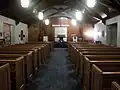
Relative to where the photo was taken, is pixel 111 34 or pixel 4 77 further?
pixel 111 34

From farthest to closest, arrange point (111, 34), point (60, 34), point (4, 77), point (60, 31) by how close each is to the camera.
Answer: point (60, 31)
point (60, 34)
point (111, 34)
point (4, 77)

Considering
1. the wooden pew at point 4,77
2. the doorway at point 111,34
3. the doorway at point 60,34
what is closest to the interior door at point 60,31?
the doorway at point 60,34

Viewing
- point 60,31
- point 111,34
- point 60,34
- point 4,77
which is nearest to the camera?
point 4,77

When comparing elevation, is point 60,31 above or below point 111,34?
above

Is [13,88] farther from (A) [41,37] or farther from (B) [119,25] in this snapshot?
(A) [41,37]

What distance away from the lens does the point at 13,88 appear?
321cm

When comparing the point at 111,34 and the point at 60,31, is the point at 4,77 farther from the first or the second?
the point at 60,31

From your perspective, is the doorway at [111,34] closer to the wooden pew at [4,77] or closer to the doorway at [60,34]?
the doorway at [60,34]

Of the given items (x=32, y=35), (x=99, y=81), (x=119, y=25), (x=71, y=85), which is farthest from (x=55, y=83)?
(x=32, y=35)

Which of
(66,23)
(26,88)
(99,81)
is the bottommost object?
(26,88)

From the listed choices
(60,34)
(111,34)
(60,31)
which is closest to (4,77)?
(111,34)

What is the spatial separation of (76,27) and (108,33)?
7947 millimetres

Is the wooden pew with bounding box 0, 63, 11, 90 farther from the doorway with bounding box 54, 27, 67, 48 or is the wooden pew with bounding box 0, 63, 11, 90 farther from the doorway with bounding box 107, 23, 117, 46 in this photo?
the doorway with bounding box 54, 27, 67, 48

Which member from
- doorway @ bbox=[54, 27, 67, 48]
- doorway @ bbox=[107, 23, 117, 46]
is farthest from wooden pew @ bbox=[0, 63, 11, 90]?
doorway @ bbox=[54, 27, 67, 48]
